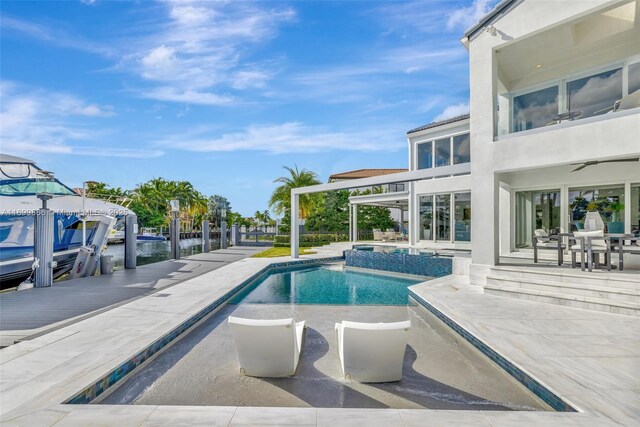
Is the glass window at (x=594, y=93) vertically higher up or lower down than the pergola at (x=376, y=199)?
higher up

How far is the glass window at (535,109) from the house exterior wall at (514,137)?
1355 millimetres

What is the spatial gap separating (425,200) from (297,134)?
17653 millimetres

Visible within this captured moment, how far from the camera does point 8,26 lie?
12859 mm

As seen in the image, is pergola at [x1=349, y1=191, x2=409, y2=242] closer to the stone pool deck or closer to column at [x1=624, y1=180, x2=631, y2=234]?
column at [x1=624, y1=180, x2=631, y2=234]

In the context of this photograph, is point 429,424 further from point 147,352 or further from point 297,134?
point 297,134

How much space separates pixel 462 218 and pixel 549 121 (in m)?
8.47

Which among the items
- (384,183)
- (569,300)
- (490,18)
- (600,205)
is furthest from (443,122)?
(569,300)

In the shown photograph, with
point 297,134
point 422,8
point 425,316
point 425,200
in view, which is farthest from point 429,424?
point 297,134

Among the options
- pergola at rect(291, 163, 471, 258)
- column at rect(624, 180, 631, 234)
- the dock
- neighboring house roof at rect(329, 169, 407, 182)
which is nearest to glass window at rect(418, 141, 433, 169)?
pergola at rect(291, 163, 471, 258)

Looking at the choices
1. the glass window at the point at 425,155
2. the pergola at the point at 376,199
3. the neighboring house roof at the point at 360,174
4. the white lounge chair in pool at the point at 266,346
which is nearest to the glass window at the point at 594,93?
the glass window at the point at 425,155

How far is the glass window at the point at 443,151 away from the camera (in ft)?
63.5

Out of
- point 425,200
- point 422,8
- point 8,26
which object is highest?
point 422,8

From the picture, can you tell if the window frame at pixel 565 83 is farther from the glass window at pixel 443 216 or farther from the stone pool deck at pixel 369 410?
the glass window at pixel 443 216

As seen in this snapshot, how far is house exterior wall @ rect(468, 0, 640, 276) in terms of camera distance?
25.6ft
